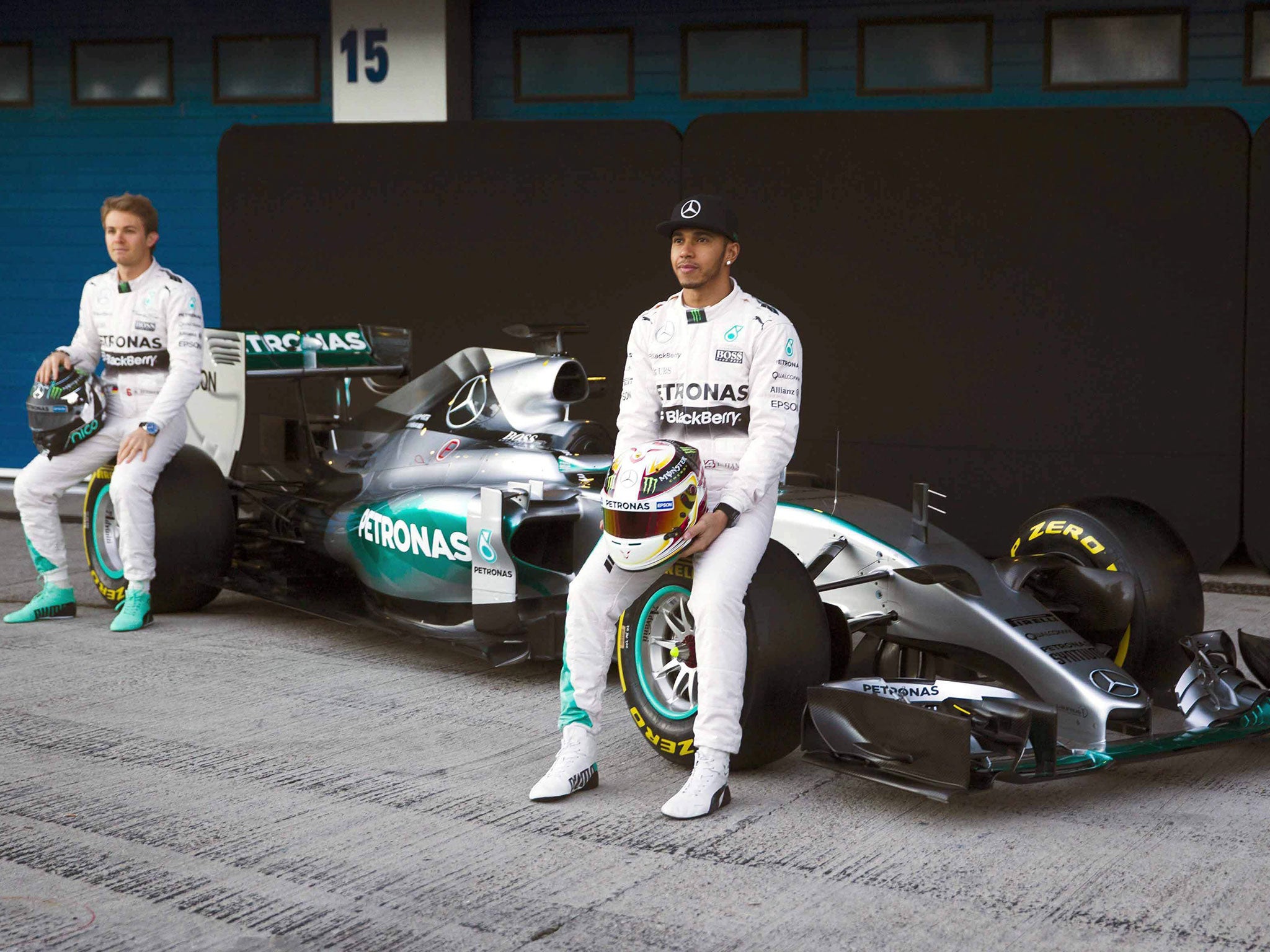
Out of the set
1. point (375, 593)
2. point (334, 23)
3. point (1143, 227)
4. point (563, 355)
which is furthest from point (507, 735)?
point (334, 23)

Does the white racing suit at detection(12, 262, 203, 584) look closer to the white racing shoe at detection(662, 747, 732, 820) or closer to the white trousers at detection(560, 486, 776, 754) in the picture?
the white trousers at detection(560, 486, 776, 754)

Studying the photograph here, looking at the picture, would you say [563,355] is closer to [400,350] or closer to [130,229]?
[400,350]

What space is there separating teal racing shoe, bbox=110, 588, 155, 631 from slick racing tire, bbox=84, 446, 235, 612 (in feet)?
0.55

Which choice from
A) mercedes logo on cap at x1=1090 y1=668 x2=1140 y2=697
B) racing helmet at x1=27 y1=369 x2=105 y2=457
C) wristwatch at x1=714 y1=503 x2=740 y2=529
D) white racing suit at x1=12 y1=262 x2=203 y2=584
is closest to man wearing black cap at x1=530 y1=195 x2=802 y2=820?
wristwatch at x1=714 y1=503 x2=740 y2=529

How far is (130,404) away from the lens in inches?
273

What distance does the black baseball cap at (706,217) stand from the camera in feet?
14.5

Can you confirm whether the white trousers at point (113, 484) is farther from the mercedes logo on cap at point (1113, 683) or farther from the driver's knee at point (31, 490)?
the mercedes logo on cap at point (1113, 683)

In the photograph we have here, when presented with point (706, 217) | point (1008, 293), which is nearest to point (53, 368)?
point (706, 217)

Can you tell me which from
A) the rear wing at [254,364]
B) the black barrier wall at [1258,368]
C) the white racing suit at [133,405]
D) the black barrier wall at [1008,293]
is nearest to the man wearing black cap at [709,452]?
the white racing suit at [133,405]

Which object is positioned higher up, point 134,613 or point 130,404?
point 130,404

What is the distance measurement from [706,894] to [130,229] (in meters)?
4.65

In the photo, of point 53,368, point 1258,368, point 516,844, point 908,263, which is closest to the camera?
point 516,844

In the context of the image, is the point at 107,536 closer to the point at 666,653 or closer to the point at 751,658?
the point at 666,653

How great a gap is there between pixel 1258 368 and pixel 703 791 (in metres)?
5.35
